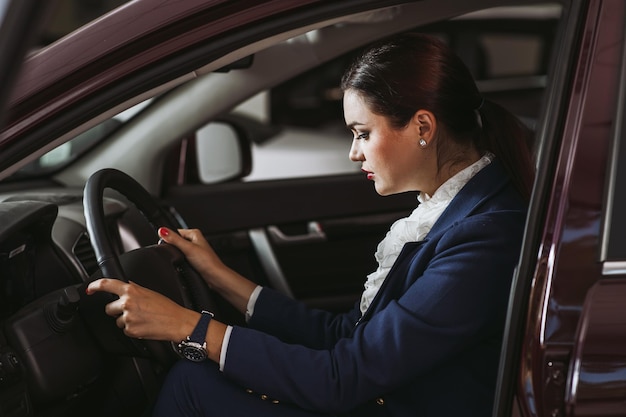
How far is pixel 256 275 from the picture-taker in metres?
2.87

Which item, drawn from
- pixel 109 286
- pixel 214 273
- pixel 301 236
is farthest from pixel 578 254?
pixel 301 236

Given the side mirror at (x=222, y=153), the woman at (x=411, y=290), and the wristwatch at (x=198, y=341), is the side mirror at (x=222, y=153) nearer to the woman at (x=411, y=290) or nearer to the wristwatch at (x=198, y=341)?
the woman at (x=411, y=290)

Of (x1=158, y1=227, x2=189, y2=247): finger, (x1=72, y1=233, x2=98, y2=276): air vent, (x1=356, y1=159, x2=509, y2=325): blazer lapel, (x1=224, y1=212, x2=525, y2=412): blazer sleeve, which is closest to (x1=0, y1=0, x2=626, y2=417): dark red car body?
(x1=224, y1=212, x2=525, y2=412): blazer sleeve

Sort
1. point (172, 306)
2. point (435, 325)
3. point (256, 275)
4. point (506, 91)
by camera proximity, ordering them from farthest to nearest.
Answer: point (506, 91) < point (256, 275) < point (172, 306) < point (435, 325)

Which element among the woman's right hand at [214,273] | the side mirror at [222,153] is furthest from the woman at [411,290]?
the side mirror at [222,153]

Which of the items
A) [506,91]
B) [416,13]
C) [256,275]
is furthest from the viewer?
[506,91]

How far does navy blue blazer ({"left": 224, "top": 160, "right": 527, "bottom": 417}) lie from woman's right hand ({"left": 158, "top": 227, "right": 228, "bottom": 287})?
40 cm

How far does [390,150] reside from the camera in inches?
69.7

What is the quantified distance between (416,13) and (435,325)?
39.9 inches

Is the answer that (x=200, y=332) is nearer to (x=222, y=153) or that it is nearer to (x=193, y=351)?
(x=193, y=351)

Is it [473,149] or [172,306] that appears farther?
[473,149]

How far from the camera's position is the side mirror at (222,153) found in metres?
2.94

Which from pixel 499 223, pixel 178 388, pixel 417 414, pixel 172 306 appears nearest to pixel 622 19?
pixel 499 223

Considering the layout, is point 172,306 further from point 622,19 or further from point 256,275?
point 256,275
